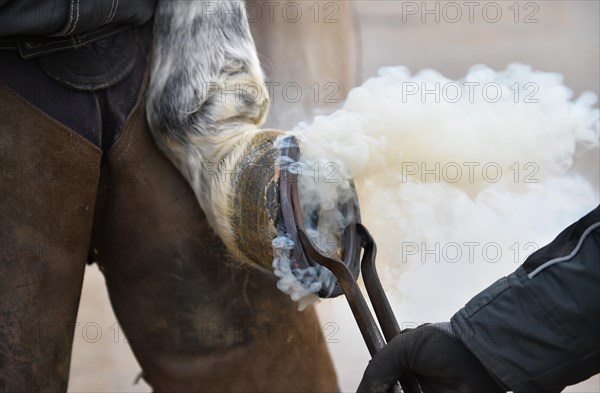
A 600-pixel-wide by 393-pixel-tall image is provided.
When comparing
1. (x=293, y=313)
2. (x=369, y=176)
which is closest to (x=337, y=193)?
(x=369, y=176)

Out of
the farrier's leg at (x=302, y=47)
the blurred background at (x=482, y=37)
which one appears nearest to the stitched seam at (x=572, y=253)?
the farrier's leg at (x=302, y=47)

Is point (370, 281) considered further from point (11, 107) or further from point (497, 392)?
point (11, 107)

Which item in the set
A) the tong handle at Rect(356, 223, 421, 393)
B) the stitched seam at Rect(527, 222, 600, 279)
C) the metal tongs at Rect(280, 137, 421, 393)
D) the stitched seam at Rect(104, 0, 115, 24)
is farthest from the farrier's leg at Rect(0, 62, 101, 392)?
the stitched seam at Rect(527, 222, 600, 279)

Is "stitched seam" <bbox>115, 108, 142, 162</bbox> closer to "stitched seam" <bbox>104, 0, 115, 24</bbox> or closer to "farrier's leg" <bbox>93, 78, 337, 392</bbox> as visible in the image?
"farrier's leg" <bbox>93, 78, 337, 392</bbox>

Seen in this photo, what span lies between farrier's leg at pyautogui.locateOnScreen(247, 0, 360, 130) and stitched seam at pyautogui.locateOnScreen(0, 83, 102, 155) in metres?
1.36

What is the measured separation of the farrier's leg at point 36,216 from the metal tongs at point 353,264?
0.30 meters

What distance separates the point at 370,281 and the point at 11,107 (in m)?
0.53

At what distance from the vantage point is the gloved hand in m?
0.95

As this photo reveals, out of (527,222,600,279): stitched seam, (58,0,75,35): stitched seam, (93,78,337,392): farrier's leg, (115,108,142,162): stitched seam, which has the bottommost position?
(93,78,337,392): farrier's leg

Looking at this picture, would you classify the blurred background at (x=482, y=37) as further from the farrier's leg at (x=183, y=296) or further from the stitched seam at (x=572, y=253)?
the stitched seam at (x=572, y=253)

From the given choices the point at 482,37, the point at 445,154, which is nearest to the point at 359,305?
the point at 445,154

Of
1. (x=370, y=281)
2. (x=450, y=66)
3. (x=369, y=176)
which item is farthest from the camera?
(x=450, y=66)

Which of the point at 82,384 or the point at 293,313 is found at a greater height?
the point at 293,313

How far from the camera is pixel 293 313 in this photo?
140cm
